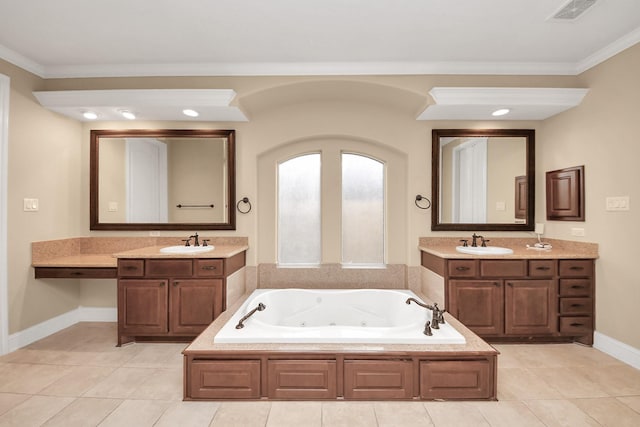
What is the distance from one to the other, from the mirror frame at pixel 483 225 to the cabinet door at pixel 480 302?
31.7 inches

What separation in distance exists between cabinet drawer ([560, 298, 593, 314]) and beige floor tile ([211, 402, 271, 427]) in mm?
2755

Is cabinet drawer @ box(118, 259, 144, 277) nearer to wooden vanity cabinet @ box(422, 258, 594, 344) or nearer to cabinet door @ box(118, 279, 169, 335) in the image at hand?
cabinet door @ box(118, 279, 169, 335)

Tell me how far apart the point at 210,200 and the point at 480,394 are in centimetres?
305

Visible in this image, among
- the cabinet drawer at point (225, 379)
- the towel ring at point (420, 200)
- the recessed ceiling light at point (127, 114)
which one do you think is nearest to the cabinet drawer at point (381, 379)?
the cabinet drawer at point (225, 379)

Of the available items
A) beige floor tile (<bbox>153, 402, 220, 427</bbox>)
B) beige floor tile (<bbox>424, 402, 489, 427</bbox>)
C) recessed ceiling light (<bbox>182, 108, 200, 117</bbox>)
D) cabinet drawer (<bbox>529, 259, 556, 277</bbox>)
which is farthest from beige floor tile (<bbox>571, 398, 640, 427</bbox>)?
recessed ceiling light (<bbox>182, 108, 200, 117</bbox>)

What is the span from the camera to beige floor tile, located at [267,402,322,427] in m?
1.86

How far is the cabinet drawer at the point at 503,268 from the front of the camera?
9.53 feet

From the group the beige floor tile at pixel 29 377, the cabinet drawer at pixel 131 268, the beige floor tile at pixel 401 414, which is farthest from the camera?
the cabinet drawer at pixel 131 268

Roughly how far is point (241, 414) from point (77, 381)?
4.53 ft

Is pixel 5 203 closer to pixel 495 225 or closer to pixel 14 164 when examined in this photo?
pixel 14 164

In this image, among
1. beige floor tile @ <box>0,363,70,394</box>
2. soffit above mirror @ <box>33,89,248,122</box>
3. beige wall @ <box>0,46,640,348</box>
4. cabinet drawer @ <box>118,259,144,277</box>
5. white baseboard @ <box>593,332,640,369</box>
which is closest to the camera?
beige floor tile @ <box>0,363,70,394</box>

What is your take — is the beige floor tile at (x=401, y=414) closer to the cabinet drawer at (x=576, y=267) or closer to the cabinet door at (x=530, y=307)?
the cabinet door at (x=530, y=307)

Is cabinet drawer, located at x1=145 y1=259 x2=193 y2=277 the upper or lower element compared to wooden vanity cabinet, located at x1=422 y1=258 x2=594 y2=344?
upper

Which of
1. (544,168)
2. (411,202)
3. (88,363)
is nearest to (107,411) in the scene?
(88,363)
